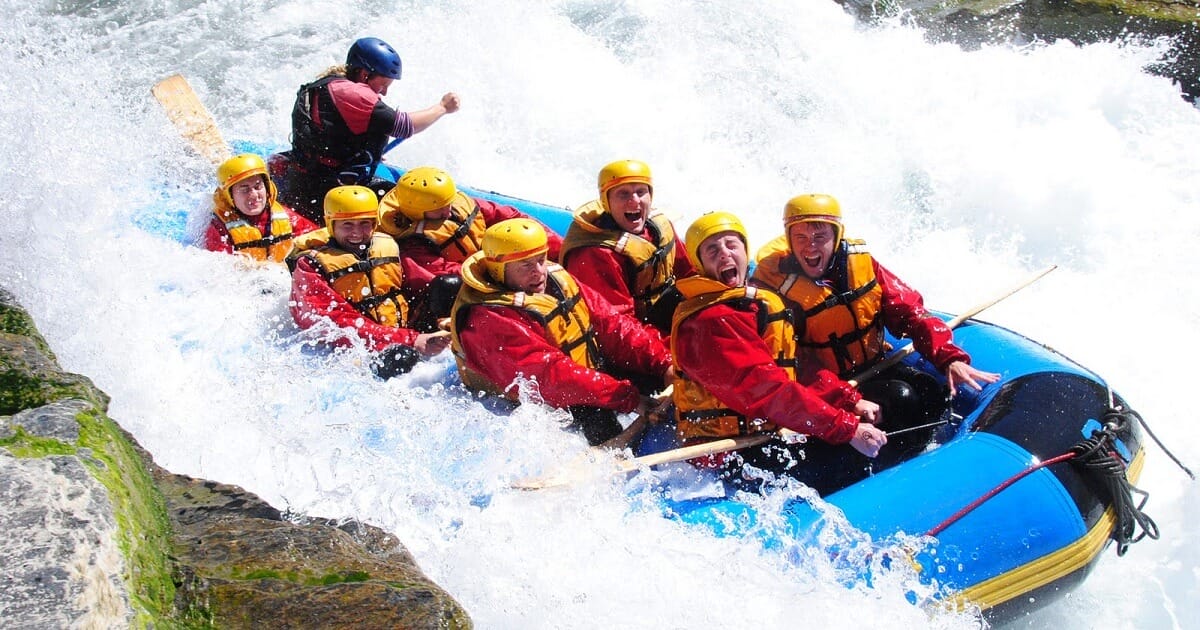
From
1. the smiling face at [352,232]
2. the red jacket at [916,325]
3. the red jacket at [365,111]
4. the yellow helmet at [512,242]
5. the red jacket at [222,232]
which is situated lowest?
the red jacket at [916,325]

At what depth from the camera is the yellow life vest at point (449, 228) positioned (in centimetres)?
465

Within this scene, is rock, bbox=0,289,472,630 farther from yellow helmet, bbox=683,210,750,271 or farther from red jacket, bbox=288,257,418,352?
red jacket, bbox=288,257,418,352

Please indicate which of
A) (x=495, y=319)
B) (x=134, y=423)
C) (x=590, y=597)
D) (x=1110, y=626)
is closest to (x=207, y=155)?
(x=134, y=423)

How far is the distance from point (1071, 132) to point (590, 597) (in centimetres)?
599

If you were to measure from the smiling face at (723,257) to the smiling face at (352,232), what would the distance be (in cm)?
177

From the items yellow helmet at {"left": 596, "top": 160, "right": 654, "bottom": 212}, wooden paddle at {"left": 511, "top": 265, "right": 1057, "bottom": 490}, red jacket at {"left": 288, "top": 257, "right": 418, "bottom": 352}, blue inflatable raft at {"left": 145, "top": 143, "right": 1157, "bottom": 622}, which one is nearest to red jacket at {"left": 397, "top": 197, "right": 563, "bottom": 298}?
red jacket at {"left": 288, "top": 257, "right": 418, "bottom": 352}

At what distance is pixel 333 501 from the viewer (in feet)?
10.2

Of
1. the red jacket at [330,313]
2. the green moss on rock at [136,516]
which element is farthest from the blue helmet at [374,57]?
the green moss on rock at [136,516]

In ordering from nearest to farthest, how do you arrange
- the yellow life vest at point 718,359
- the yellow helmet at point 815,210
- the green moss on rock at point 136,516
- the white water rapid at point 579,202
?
the green moss on rock at point 136,516
the white water rapid at point 579,202
the yellow life vest at point 718,359
the yellow helmet at point 815,210

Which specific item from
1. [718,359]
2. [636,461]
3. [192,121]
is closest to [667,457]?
[636,461]

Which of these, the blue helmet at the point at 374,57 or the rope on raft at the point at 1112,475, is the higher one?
the blue helmet at the point at 374,57

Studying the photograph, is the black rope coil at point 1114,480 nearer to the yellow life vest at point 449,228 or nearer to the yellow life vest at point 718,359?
the yellow life vest at point 718,359

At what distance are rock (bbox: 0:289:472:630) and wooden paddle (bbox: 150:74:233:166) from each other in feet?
11.8

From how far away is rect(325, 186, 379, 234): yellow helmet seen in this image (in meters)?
4.33
